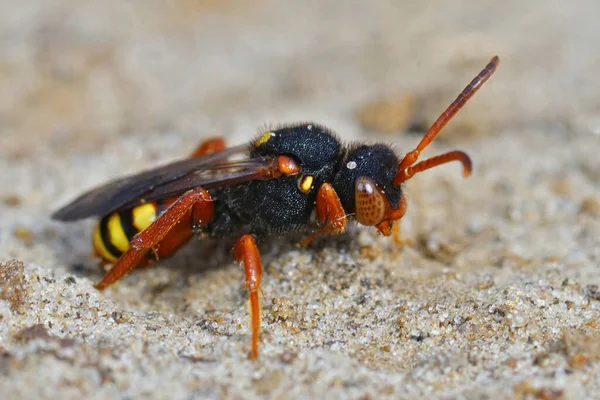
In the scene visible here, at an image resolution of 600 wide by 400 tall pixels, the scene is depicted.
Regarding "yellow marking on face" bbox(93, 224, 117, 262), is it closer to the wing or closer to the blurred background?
the wing

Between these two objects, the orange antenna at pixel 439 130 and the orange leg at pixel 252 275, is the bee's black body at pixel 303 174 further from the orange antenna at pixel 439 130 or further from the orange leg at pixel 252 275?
the orange leg at pixel 252 275

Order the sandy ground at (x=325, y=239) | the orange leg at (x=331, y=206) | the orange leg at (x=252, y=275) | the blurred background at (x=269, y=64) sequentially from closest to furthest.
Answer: the sandy ground at (x=325, y=239)
the orange leg at (x=252, y=275)
the orange leg at (x=331, y=206)
the blurred background at (x=269, y=64)

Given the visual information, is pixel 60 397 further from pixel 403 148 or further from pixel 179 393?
pixel 403 148

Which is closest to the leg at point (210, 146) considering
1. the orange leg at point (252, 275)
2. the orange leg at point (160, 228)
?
the orange leg at point (160, 228)

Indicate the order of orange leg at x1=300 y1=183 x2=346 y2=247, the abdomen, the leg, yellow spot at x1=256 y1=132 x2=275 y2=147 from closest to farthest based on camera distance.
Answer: orange leg at x1=300 y1=183 x2=346 y2=247, yellow spot at x1=256 y1=132 x2=275 y2=147, the abdomen, the leg

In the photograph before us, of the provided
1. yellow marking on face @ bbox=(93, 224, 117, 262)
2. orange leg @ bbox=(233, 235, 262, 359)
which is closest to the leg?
yellow marking on face @ bbox=(93, 224, 117, 262)

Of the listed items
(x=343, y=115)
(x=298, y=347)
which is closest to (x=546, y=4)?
(x=343, y=115)
